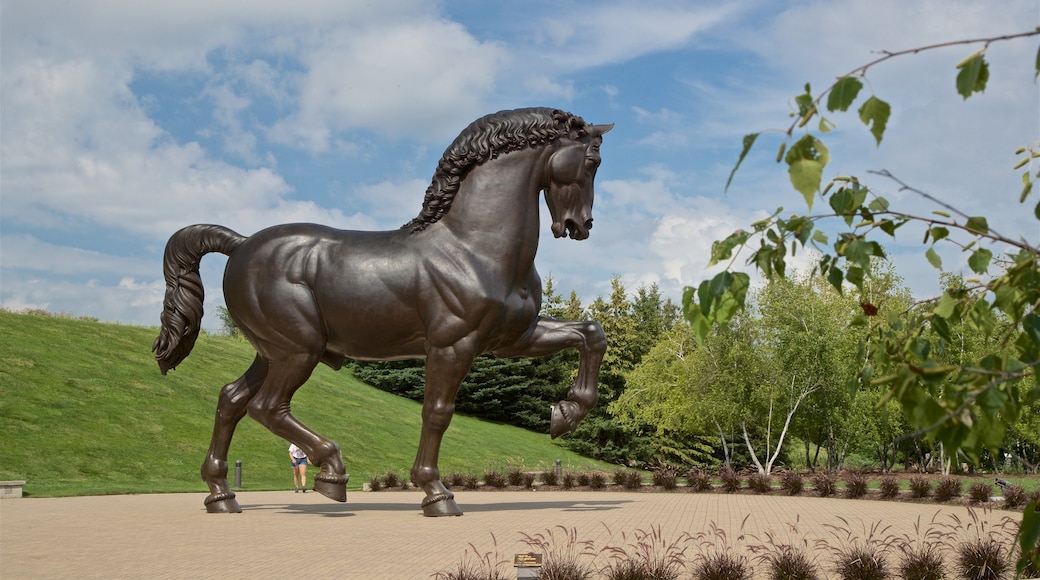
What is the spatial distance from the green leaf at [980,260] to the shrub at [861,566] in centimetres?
449

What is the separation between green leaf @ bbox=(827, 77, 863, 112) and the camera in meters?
2.33

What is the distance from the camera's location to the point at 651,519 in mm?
10484

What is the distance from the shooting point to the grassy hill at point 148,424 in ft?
74.9

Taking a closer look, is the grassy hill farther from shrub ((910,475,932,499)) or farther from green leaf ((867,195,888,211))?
green leaf ((867,195,888,211))

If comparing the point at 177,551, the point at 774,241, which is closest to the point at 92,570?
the point at 177,551

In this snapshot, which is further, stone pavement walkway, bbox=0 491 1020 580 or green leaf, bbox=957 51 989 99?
stone pavement walkway, bbox=0 491 1020 580

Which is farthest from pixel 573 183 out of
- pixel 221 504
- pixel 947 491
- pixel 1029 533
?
pixel 947 491

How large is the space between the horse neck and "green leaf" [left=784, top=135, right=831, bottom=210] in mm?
7360

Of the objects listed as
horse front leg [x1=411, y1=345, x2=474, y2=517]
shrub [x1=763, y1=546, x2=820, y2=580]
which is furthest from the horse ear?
shrub [x1=763, y1=546, x2=820, y2=580]

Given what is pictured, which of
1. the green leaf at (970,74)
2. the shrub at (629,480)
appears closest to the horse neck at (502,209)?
the green leaf at (970,74)

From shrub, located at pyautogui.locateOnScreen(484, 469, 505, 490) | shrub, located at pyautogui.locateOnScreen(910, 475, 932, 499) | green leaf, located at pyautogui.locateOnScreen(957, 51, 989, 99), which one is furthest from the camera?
shrub, located at pyautogui.locateOnScreen(484, 469, 505, 490)

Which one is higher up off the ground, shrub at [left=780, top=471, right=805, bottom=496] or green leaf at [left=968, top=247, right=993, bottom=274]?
green leaf at [left=968, top=247, right=993, bottom=274]

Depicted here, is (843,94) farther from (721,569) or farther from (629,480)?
(629,480)

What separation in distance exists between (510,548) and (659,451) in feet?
115
